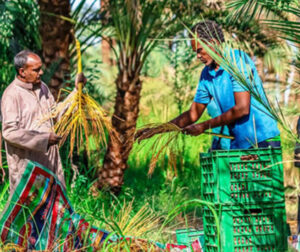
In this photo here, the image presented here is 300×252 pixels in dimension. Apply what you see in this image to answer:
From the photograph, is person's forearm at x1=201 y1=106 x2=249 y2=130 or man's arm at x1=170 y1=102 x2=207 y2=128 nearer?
person's forearm at x1=201 y1=106 x2=249 y2=130

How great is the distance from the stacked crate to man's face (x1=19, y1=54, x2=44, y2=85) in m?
1.78

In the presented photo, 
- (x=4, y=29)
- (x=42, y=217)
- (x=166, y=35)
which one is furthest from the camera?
(x=166, y=35)

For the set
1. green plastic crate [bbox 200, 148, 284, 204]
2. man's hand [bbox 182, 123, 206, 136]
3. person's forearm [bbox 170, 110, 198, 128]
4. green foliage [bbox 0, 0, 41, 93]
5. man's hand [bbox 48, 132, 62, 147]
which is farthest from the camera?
green foliage [bbox 0, 0, 41, 93]

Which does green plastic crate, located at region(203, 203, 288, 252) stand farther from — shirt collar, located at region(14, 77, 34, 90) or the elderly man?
shirt collar, located at region(14, 77, 34, 90)

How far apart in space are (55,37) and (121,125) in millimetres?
1243

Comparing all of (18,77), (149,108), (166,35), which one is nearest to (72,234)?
(18,77)

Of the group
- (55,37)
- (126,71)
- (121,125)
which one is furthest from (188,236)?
(55,37)

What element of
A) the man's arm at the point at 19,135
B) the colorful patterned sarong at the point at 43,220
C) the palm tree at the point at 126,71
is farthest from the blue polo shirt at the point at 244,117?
the palm tree at the point at 126,71

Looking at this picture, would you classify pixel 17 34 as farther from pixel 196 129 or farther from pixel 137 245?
pixel 196 129

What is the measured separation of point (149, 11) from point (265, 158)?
14.1 feet

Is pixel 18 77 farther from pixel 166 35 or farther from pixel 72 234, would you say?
pixel 166 35

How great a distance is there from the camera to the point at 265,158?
3783 mm

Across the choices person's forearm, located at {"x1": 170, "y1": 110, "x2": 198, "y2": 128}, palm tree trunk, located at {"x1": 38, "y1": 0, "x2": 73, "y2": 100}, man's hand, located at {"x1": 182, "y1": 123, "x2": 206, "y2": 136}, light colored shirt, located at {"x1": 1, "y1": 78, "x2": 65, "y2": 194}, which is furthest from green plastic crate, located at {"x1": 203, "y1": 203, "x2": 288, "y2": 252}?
palm tree trunk, located at {"x1": 38, "y1": 0, "x2": 73, "y2": 100}

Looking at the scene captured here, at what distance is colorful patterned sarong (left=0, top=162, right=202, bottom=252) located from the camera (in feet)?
13.8
